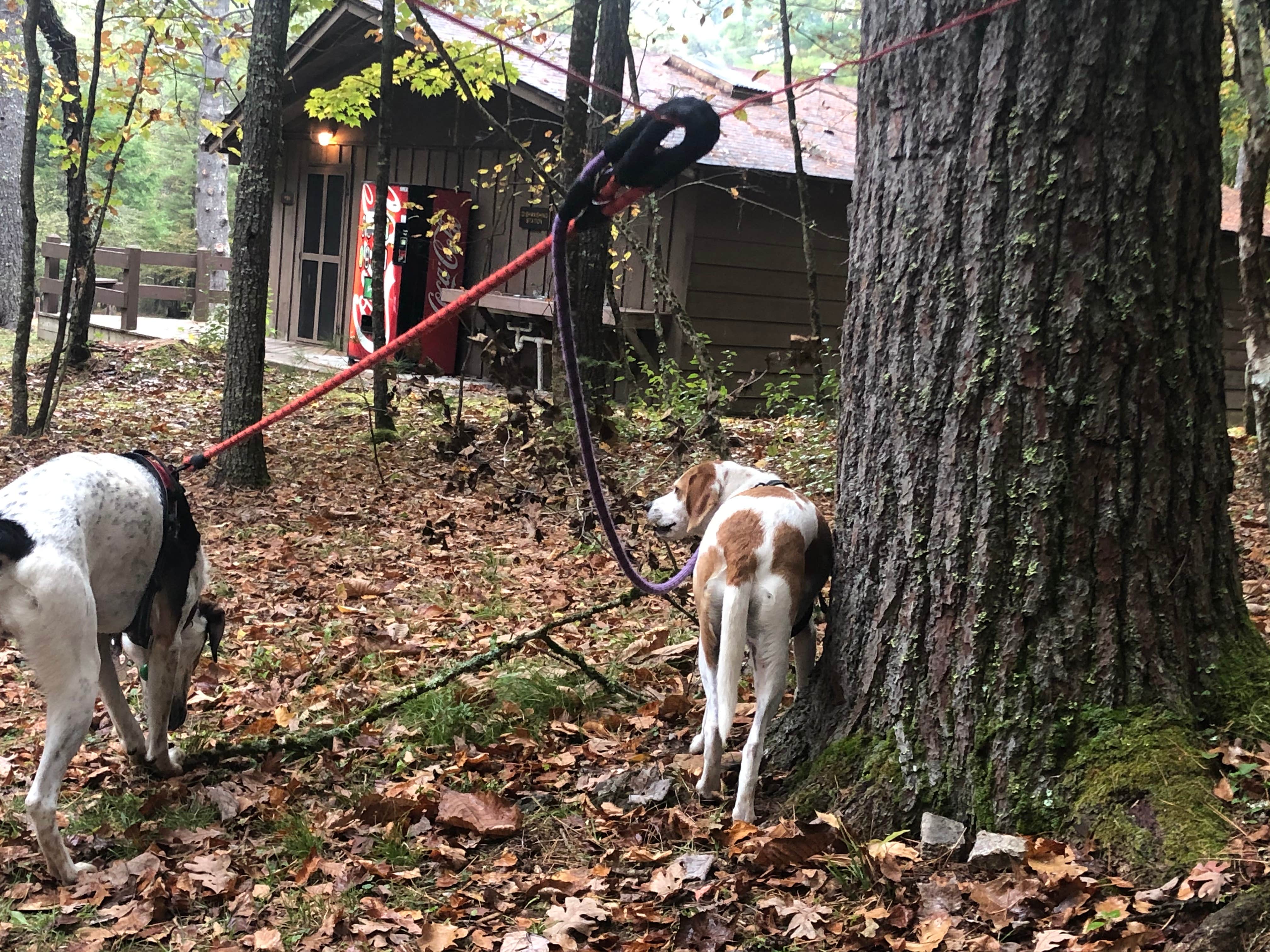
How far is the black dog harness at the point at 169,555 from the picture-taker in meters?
3.89

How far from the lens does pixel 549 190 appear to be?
26.1 feet

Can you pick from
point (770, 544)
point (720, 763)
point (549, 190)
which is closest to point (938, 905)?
point (720, 763)

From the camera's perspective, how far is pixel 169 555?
13.0 ft

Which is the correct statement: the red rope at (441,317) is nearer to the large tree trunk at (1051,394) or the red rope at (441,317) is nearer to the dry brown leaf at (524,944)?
the large tree trunk at (1051,394)

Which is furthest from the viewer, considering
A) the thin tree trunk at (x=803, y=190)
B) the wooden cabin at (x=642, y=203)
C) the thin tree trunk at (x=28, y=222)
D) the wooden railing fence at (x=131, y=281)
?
the wooden railing fence at (x=131, y=281)

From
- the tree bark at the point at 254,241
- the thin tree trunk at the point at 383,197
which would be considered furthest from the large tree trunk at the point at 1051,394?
the tree bark at the point at 254,241

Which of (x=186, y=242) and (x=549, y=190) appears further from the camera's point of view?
(x=186, y=242)

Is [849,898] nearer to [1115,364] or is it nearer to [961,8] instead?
[1115,364]

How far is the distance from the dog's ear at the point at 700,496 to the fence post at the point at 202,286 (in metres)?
17.7

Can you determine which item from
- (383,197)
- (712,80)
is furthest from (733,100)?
(383,197)

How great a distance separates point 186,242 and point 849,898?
30197 millimetres

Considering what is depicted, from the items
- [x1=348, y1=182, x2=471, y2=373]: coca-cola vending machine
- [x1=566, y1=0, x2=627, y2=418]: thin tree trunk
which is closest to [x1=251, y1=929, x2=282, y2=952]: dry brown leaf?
[x1=566, y1=0, x2=627, y2=418]: thin tree trunk

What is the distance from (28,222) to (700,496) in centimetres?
861

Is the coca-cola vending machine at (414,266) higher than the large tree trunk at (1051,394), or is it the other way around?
the coca-cola vending machine at (414,266)
